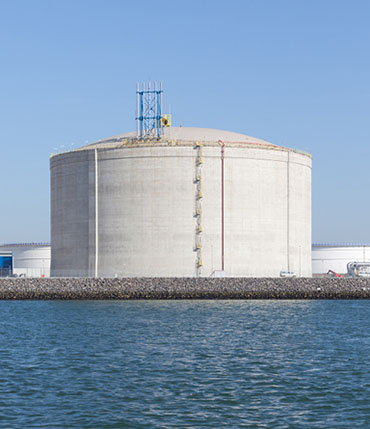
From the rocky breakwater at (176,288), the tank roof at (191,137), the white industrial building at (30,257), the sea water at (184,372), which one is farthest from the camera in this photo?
the white industrial building at (30,257)

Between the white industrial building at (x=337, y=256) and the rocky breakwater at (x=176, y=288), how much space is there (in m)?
25.8

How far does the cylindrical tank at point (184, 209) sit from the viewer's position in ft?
206

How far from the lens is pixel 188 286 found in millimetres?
60250

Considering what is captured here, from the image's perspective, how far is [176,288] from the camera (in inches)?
2367

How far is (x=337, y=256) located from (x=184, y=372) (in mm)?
68801

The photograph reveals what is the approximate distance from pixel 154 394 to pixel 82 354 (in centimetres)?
801

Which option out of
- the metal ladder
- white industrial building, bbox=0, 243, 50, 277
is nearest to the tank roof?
the metal ladder

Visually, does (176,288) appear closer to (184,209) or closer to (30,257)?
(184,209)

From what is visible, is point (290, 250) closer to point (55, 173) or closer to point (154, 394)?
point (55, 173)

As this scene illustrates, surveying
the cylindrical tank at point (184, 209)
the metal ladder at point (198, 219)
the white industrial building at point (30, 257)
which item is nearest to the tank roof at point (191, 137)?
the cylindrical tank at point (184, 209)

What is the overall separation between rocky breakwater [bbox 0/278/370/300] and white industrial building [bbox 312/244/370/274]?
2581cm

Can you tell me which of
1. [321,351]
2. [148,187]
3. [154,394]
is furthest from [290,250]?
[154,394]

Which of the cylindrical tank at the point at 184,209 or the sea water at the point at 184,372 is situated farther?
the cylindrical tank at the point at 184,209

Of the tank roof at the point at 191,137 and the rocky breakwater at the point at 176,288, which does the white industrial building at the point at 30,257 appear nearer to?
the tank roof at the point at 191,137
